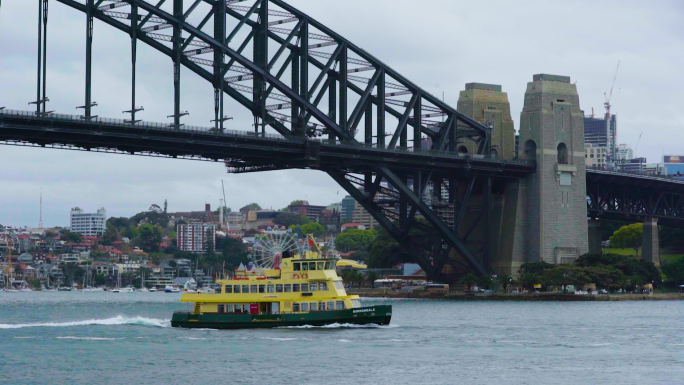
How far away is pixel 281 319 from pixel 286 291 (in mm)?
1917

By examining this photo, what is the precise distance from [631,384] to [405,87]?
264 feet

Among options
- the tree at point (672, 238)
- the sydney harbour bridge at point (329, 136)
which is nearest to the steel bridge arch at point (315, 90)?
the sydney harbour bridge at point (329, 136)

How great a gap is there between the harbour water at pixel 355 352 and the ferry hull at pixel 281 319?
621 mm

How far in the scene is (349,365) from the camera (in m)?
58.1

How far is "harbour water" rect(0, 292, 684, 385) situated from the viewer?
5478cm

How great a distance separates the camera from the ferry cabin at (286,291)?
242 feet

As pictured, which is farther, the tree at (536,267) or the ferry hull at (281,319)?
the tree at (536,267)

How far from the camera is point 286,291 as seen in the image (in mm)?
74000

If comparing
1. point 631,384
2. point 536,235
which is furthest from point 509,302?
point 631,384

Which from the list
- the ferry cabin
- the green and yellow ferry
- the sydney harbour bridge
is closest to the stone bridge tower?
the sydney harbour bridge

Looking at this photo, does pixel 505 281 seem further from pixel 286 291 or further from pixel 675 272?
pixel 286 291

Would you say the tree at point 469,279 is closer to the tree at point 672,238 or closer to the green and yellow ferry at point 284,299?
the green and yellow ferry at point 284,299

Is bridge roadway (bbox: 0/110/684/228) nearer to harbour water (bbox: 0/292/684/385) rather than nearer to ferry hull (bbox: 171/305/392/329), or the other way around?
harbour water (bbox: 0/292/684/385)

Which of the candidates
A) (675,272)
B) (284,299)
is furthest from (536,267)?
(284,299)
